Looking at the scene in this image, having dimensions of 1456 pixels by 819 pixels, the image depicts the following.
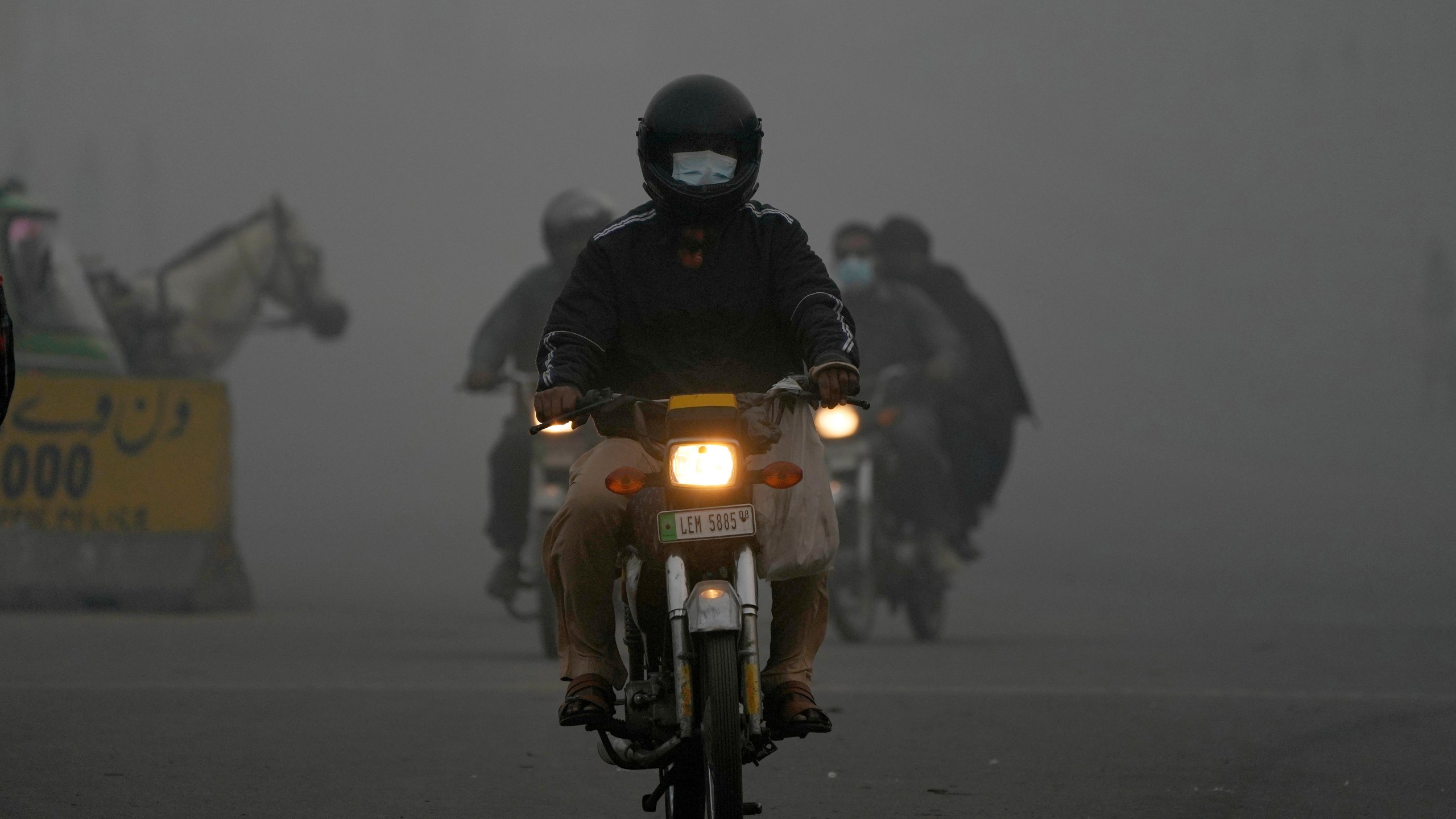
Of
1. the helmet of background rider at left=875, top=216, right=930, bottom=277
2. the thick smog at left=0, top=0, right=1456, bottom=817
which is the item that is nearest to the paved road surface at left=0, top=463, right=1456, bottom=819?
the thick smog at left=0, top=0, right=1456, bottom=817

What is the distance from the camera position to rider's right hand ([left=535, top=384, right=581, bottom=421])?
4797 mm

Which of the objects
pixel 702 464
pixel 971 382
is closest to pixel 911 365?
pixel 971 382

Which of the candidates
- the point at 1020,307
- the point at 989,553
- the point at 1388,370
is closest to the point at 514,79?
the point at 1020,307

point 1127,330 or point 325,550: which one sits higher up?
point 1127,330

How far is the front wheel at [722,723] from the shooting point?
14.5ft

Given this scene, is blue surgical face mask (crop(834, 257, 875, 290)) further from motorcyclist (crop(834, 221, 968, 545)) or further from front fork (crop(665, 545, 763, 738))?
front fork (crop(665, 545, 763, 738))

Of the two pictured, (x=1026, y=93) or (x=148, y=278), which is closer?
(x=148, y=278)

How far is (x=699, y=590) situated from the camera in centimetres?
455

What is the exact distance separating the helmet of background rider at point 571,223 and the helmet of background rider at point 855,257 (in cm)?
270

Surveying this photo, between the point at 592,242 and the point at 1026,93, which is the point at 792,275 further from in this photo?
the point at 1026,93

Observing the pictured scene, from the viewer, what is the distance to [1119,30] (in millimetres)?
152500

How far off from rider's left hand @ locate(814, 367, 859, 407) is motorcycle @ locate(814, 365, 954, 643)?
793 centimetres

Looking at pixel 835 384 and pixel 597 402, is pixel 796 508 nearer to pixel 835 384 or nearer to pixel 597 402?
pixel 835 384

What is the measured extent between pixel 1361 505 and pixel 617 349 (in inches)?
1394
